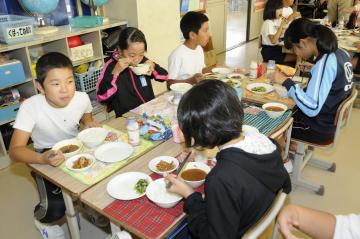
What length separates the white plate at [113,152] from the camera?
1693 millimetres

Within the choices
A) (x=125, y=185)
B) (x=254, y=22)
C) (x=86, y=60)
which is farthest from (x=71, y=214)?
(x=254, y=22)

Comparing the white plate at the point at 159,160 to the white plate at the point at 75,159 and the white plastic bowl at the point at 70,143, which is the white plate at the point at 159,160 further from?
the white plastic bowl at the point at 70,143

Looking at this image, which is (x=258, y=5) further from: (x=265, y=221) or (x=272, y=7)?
(x=265, y=221)

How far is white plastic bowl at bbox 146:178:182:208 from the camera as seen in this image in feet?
4.45

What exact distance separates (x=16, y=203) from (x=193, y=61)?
1.93 meters

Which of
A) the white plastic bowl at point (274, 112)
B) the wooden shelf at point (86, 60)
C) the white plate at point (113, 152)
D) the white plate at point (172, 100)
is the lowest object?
the white plate at point (113, 152)

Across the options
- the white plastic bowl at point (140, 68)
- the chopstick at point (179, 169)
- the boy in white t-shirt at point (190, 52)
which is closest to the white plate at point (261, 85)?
the boy in white t-shirt at point (190, 52)

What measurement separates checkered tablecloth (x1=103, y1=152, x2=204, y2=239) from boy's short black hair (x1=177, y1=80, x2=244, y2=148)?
13.5 inches

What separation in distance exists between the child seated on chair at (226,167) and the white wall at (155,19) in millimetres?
2811

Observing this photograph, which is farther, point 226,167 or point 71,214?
point 71,214

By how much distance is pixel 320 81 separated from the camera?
223 cm

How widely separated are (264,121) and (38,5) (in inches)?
94.5

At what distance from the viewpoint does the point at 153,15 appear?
397 cm

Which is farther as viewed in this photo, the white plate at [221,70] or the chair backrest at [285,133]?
the white plate at [221,70]
